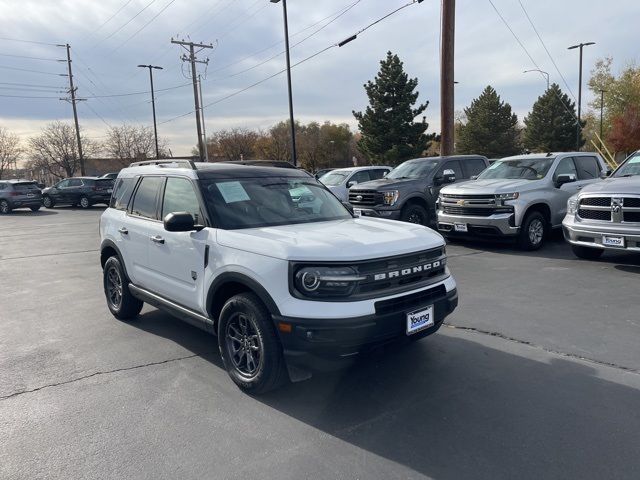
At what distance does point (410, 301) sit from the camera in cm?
373

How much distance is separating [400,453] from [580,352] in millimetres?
2384

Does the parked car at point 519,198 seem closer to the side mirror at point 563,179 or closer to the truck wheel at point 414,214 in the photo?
the side mirror at point 563,179

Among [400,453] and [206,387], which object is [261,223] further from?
[400,453]

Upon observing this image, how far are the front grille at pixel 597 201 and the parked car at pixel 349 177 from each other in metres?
7.89

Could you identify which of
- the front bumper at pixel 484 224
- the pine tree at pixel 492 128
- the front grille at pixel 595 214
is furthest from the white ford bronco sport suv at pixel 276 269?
the pine tree at pixel 492 128

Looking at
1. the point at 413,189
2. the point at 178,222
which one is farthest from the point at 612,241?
the point at 178,222

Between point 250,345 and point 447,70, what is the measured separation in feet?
44.6

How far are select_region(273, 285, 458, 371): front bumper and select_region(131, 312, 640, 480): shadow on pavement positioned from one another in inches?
17.6

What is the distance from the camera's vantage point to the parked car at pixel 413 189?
452 inches

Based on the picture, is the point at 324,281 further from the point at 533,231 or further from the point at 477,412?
the point at 533,231

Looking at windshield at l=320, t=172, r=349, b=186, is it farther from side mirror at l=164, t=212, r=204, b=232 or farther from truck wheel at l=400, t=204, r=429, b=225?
side mirror at l=164, t=212, r=204, b=232

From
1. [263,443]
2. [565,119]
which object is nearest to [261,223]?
[263,443]

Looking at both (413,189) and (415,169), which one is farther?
(415,169)

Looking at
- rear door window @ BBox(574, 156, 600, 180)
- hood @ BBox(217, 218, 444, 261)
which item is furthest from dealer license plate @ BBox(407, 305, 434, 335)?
rear door window @ BBox(574, 156, 600, 180)
